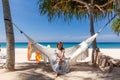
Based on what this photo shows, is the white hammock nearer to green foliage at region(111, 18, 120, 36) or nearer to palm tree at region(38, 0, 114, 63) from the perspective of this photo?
palm tree at region(38, 0, 114, 63)

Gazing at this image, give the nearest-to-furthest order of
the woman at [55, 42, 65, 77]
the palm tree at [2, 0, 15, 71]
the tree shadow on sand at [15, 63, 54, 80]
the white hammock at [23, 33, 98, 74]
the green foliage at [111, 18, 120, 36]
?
the tree shadow on sand at [15, 63, 54, 80], the woman at [55, 42, 65, 77], the white hammock at [23, 33, 98, 74], the palm tree at [2, 0, 15, 71], the green foliage at [111, 18, 120, 36]

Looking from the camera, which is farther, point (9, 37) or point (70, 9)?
point (70, 9)

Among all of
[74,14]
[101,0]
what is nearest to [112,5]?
[101,0]

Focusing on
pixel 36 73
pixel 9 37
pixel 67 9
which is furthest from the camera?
pixel 67 9

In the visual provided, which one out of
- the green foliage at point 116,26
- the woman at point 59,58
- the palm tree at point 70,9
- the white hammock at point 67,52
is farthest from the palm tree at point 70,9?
the green foliage at point 116,26

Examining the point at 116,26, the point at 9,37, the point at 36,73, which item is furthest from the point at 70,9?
the point at 116,26

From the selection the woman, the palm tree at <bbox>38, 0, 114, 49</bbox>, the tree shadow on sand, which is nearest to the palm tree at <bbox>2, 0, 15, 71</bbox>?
the tree shadow on sand

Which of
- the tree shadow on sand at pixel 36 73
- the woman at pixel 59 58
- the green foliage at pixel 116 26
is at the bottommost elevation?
the tree shadow on sand at pixel 36 73

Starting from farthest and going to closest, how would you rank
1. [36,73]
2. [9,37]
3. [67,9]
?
[67,9], [9,37], [36,73]

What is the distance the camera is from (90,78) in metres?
8.66

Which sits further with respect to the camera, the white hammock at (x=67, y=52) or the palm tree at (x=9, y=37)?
the palm tree at (x=9, y=37)

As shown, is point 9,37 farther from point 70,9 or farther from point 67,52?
point 70,9

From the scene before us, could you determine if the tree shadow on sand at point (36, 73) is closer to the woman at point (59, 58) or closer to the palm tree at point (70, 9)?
the woman at point (59, 58)

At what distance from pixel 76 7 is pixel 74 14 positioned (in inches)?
28.7
